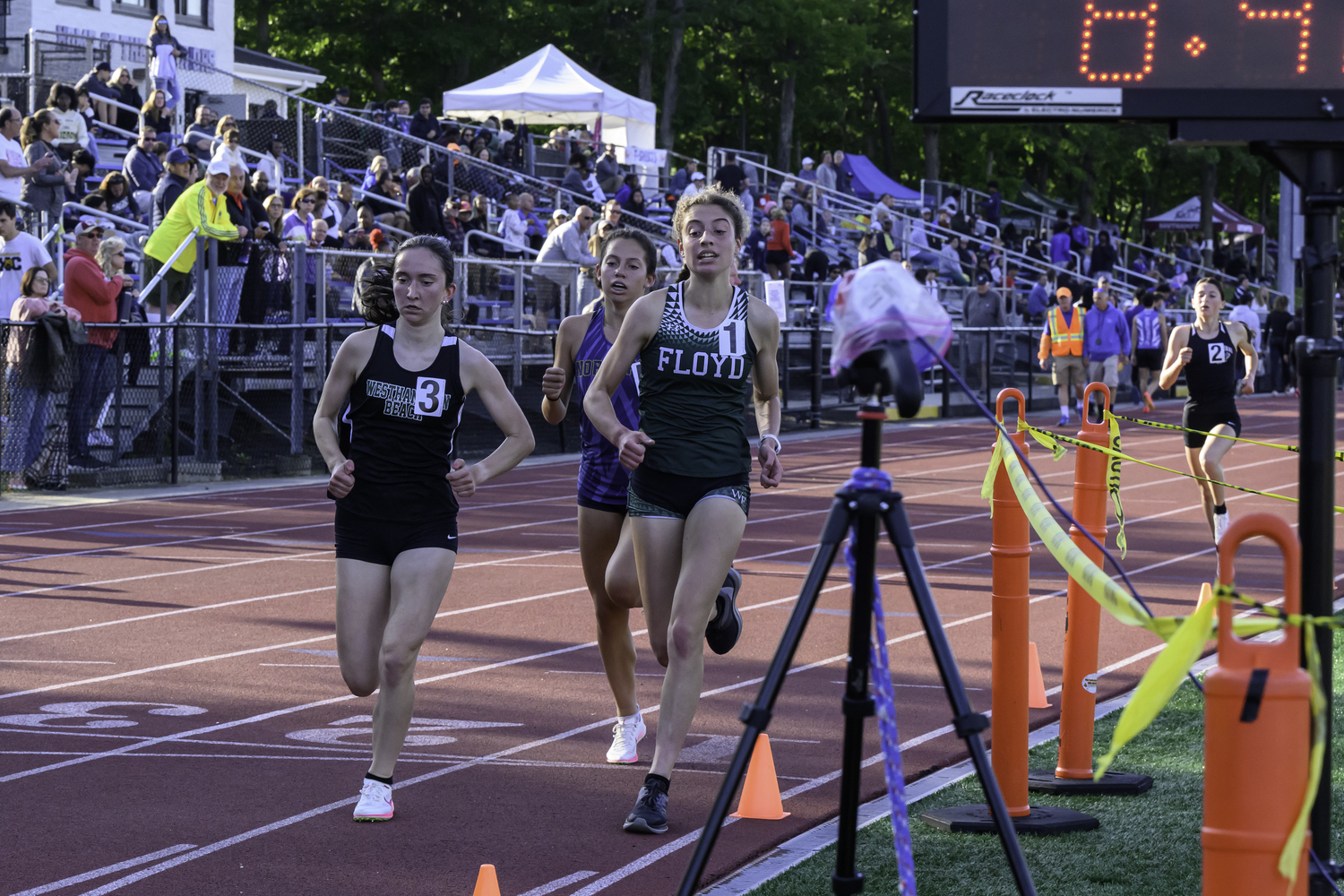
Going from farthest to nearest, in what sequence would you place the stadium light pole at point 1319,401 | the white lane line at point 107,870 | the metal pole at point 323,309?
1. the metal pole at point 323,309
2. the white lane line at point 107,870
3. the stadium light pole at point 1319,401

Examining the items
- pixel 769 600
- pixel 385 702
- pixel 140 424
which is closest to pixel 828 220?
pixel 140 424

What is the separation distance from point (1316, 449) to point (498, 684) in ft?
15.9

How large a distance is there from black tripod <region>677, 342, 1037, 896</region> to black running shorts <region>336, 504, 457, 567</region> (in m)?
2.68

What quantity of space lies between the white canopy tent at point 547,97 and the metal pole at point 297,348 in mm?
16242

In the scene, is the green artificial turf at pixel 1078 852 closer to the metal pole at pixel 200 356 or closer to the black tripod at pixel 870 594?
the black tripod at pixel 870 594

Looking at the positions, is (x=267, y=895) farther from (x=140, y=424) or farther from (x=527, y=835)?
(x=140, y=424)

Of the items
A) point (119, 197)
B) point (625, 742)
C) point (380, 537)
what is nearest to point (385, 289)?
point (380, 537)

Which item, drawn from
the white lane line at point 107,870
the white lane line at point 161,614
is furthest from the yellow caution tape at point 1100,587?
the white lane line at point 161,614

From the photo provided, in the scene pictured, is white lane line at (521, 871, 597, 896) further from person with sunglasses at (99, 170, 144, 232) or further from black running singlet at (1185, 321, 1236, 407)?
person with sunglasses at (99, 170, 144, 232)

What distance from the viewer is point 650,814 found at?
5.71 meters

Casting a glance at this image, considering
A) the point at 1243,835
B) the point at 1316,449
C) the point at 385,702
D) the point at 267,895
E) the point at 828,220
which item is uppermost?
the point at 828,220

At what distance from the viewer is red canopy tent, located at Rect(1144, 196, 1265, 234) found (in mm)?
61281

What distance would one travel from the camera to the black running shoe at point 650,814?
5711 mm

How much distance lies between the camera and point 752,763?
6070mm
